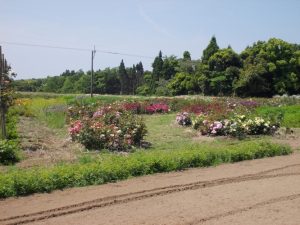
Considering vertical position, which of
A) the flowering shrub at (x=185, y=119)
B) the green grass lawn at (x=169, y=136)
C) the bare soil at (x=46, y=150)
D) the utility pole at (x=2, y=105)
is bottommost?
the bare soil at (x=46, y=150)

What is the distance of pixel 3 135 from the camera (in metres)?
13.5

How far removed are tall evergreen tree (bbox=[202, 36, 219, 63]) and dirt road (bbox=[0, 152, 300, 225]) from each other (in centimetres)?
4158

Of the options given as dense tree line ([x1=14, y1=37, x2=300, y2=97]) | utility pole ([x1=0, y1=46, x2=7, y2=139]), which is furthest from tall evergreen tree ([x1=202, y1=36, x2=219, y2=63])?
utility pole ([x1=0, y1=46, x2=7, y2=139])

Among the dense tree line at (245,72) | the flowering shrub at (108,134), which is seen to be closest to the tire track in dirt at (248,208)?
the flowering shrub at (108,134)

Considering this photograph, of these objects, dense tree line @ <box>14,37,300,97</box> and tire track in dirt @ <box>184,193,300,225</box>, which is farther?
dense tree line @ <box>14,37,300,97</box>

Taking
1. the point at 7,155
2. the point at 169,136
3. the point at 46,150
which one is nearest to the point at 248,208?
the point at 7,155

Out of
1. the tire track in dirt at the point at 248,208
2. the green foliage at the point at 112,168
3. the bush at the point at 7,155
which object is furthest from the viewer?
the bush at the point at 7,155

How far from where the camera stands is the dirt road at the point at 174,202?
651cm

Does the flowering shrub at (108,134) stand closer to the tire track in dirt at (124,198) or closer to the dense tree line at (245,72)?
the tire track in dirt at (124,198)

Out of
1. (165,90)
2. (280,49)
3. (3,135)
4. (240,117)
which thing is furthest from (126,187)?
(165,90)

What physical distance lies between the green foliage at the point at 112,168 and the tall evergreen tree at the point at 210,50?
38.7 metres

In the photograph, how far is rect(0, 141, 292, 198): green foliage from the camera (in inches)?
314

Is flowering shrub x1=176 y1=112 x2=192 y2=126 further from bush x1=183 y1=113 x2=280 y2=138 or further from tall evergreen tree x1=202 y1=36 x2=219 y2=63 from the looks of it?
tall evergreen tree x1=202 y1=36 x2=219 y2=63

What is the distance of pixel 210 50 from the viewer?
50.5 metres
